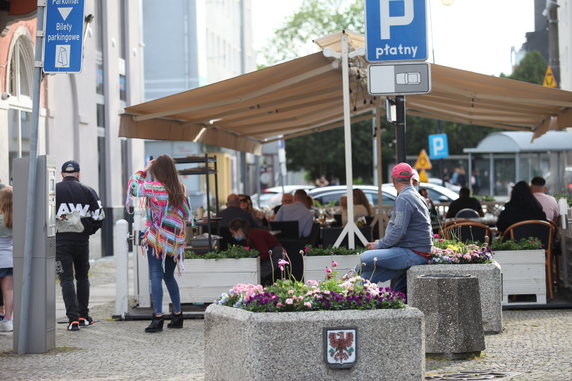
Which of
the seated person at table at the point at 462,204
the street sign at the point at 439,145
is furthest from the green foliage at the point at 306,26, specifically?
the seated person at table at the point at 462,204

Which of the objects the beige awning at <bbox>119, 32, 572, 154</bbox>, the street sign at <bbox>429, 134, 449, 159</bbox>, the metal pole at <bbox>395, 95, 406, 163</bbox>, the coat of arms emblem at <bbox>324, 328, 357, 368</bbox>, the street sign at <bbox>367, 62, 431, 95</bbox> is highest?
the street sign at <bbox>429, 134, 449, 159</bbox>

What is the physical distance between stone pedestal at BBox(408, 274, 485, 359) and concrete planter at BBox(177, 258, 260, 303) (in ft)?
11.8

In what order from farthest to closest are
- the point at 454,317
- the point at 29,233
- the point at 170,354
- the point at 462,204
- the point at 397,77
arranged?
the point at 462,204 → the point at 397,77 → the point at 29,233 → the point at 170,354 → the point at 454,317

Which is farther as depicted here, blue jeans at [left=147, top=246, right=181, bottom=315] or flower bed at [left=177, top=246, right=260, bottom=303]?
flower bed at [left=177, top=246, right=260, bottom=303]

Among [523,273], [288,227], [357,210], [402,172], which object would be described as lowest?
[523,273]

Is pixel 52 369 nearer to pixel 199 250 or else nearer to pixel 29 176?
pixel 29 176

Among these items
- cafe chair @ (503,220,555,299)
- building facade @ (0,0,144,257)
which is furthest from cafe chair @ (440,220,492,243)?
building facade @ (0,0,144,257)

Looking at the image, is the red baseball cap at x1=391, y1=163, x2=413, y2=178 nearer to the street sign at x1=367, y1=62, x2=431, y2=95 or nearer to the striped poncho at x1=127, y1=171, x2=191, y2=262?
the street sign at x1=367, y1=62, x2=431, y2=95

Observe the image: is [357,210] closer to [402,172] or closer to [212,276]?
[212,276]

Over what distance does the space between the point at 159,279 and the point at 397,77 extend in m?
3.09

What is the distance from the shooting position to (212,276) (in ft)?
39.3

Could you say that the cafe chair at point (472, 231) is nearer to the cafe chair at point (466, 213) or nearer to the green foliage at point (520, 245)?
the green foliage at point (520, 245)

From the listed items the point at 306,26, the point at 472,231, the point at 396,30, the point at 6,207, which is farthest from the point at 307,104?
the point at 306,26

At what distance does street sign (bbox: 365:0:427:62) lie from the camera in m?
9.98
